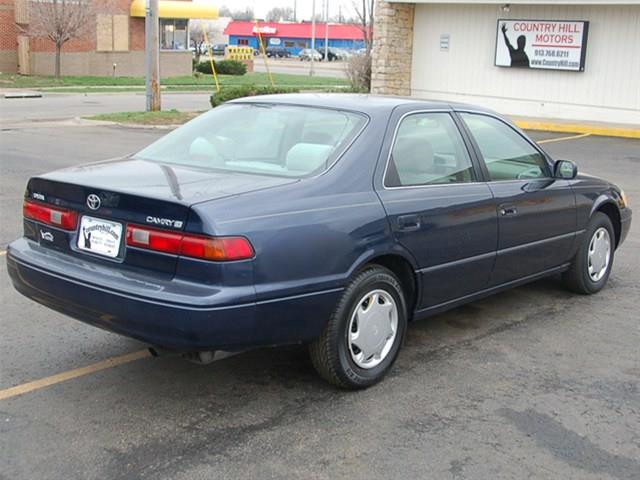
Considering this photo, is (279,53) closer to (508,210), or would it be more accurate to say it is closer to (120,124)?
(120,124)

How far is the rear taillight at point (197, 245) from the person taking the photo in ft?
12.4

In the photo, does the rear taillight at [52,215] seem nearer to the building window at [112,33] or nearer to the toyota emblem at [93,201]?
the toyota emblem at [93,201]

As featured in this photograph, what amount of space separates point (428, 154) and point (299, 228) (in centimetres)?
137

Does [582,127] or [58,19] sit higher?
[58,19]

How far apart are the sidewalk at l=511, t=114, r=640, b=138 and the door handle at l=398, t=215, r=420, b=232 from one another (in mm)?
16279

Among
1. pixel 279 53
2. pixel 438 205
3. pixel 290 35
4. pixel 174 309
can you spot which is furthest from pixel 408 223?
pixel 290 35

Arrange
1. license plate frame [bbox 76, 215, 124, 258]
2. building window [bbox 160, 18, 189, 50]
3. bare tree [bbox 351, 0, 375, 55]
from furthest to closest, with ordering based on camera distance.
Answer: building window [bbox 160, 18, 189, 50]
bare tree [bbox 351, 0, 375, 55]
license plate frame [bbox 76, 215, 124, 258]

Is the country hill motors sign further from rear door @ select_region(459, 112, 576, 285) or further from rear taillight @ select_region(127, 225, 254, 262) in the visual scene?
rear taillight @ select_region(127, 225, 254, 262)

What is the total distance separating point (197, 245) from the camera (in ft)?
12.5

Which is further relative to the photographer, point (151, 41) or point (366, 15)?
point (366, 15)

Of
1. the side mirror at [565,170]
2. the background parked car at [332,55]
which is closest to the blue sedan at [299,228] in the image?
the side mirror at [565,170]


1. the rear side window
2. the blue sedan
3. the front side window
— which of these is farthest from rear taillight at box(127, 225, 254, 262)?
the front side window

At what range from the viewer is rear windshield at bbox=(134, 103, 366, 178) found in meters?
4.61

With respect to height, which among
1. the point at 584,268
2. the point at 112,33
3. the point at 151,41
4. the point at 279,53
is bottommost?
the point at 584,268
